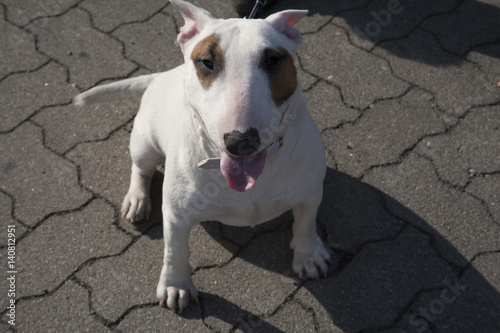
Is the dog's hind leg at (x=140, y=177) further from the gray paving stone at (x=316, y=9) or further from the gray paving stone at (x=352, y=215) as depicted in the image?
the gray paving stone at (x=316, y=9)

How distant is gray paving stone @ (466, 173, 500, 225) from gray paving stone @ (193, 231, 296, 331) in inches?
45.5

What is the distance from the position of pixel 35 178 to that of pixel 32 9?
1.64m

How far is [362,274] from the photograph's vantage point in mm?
2998

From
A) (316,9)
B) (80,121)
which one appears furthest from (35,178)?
(316,9)

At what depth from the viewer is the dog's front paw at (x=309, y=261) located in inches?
117

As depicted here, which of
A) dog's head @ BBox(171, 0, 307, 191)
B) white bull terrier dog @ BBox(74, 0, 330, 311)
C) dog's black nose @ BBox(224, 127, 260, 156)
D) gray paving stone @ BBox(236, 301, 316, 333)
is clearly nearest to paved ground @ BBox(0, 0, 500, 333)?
gray paving stone @ BBox(236, 301, 316, 333)

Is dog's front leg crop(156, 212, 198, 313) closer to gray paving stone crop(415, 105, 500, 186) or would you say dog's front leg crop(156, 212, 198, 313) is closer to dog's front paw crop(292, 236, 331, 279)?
dog's front paw crop(292, 236, 331, 279)

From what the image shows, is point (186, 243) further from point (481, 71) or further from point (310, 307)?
point (481, 71)

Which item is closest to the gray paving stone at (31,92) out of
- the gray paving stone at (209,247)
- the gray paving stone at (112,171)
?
the gray paving stone at (112,171)

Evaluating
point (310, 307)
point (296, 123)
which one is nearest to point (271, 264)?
point (310, 307)

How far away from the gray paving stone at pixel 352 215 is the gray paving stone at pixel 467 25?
4.66 ft

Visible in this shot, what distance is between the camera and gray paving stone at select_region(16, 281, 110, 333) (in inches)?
113

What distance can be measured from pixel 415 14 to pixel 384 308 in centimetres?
237

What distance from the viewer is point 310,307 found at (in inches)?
114
